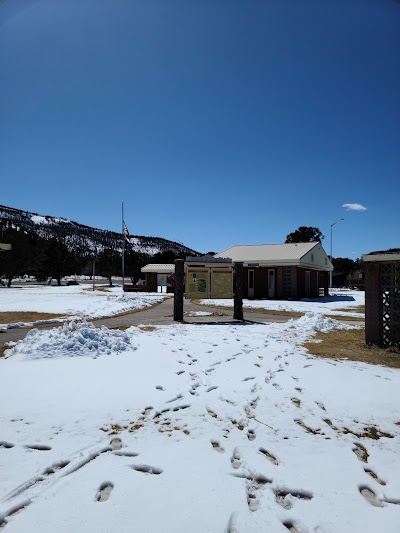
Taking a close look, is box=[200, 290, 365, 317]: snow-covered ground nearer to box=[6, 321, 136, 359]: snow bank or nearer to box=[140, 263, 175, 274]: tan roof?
box=[6, 321, 136, 359]: snow bank

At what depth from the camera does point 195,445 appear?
12.2 feet

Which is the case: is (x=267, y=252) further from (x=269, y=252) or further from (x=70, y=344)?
(x=70, y=344)

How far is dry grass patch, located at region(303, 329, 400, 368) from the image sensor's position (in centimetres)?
759

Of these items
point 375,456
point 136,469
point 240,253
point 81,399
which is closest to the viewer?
point 136,469

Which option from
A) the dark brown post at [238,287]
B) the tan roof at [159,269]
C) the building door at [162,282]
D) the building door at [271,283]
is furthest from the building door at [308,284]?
the dark brown post at [238,287]

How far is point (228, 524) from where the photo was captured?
2.49 metres

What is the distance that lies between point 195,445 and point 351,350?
612 cm

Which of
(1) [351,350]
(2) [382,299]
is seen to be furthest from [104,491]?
(2) [382,299]

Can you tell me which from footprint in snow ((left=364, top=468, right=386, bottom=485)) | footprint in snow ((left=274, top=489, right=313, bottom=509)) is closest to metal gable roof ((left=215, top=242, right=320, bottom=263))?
footprint in snow ((left=364, top=468, right=386, bottom=485))

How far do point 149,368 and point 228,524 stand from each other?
14.5 feet

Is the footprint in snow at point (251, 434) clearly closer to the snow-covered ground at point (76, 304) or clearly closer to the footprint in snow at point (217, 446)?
the footprint in snow at point (217, 446)

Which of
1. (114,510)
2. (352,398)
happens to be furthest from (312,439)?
(114,510)

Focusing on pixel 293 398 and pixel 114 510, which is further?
pixel 293 398

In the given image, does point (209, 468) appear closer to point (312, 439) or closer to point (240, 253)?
point (312, 439)
